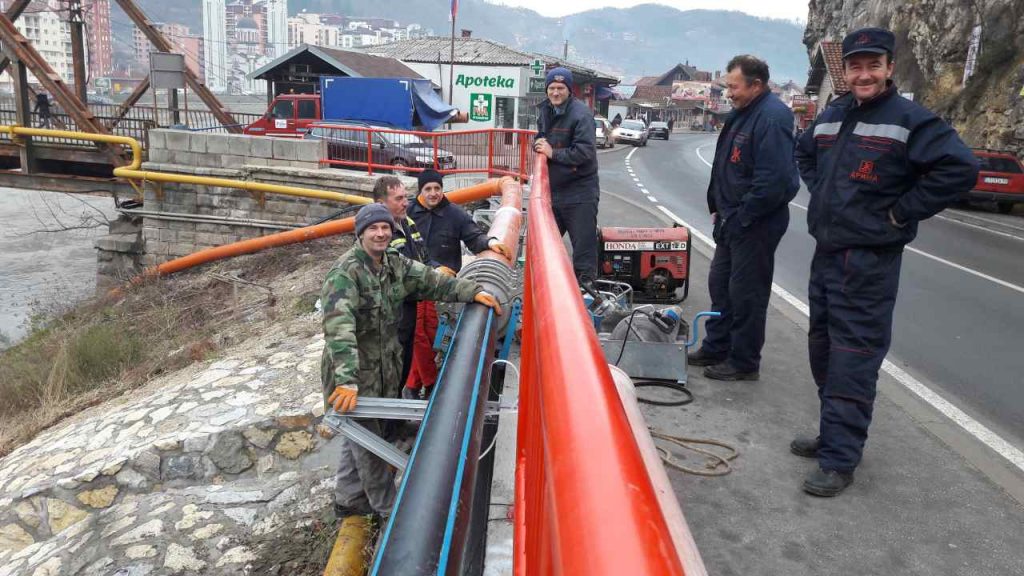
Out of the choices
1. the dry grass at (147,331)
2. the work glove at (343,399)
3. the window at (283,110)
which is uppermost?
the window at (283,110)

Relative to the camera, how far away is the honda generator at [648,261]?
675 centimetres

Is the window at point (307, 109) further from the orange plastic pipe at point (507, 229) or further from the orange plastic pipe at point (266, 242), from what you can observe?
the orange plastic pipe at point (507, 229)

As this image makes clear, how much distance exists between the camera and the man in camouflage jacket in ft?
12.2

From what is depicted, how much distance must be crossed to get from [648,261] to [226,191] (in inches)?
384

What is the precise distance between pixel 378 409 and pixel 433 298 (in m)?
0.84

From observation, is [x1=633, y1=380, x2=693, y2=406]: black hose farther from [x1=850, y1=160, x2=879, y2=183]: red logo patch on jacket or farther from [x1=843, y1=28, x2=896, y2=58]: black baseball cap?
[x1=843, y1=28, x2=896, y2=58]: black baseball cap

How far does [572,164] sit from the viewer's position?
237 inches

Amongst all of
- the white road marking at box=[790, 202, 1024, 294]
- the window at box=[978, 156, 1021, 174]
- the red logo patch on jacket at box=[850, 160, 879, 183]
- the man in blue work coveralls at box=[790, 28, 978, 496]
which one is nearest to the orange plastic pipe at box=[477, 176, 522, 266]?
the man in blue work coveralls at box=[790, 28, 978, 496]

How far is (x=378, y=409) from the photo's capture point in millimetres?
3502

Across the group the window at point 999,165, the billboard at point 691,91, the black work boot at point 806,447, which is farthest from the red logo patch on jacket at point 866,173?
the billboard at point 691,91

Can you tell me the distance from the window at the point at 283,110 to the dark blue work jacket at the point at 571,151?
18.3m

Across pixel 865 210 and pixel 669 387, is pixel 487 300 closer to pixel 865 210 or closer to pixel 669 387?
pixel 669 387

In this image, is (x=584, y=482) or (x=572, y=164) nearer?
(x=584, y=482)

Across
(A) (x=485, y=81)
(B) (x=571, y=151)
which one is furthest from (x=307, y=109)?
(B) (x=571, y=151)
